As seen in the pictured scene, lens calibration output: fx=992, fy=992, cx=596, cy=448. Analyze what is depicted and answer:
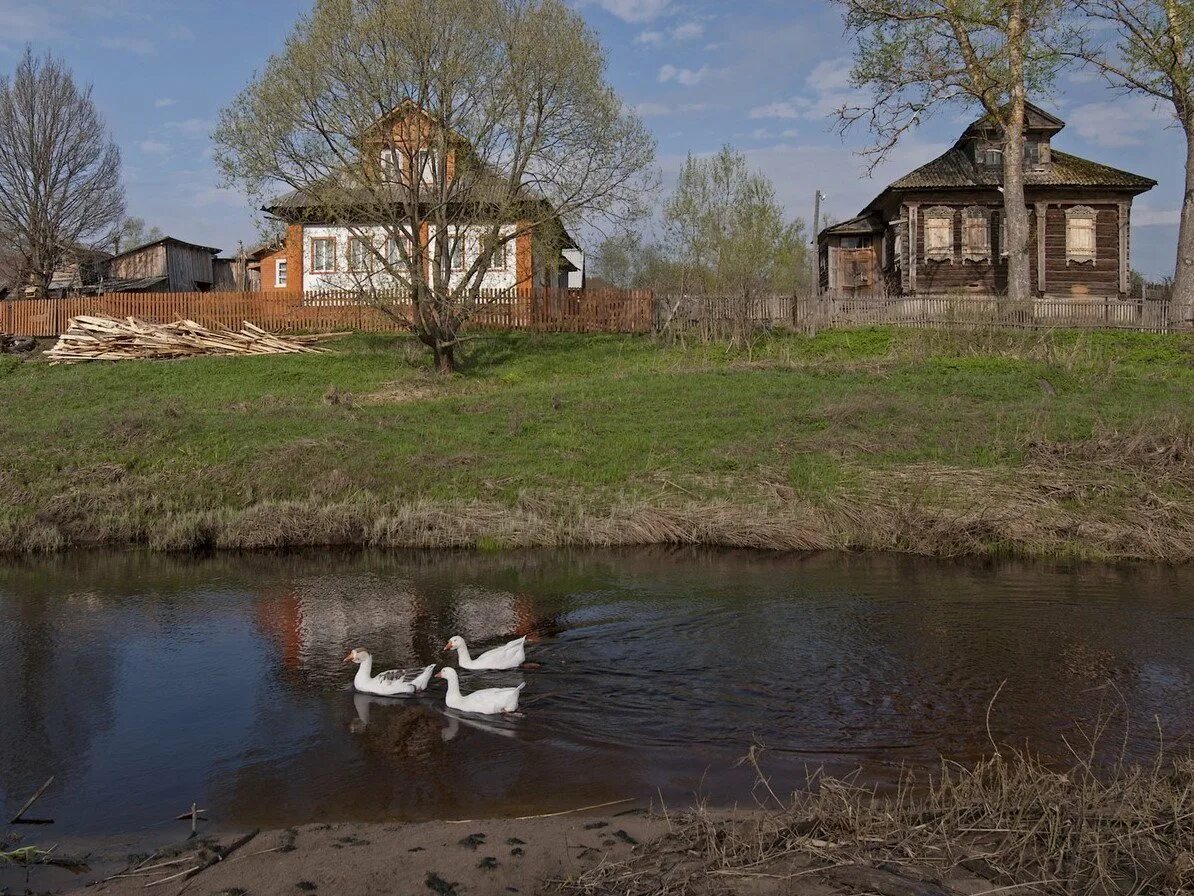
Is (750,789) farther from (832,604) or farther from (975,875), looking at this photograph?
(832,604)

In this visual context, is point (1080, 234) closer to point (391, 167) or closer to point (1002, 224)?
point (1002, 224)

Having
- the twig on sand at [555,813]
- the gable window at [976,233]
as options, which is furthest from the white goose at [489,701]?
the gable window at [976,233]

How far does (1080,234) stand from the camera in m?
38.1

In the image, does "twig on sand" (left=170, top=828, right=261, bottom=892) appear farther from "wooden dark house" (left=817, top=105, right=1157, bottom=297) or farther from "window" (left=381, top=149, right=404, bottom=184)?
"wooden dark house" (left=817, top=105, right=1157, bottom=297)

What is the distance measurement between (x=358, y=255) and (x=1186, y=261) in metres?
25.4

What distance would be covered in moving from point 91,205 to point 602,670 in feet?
158

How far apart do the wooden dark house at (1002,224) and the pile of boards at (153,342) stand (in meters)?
23.0

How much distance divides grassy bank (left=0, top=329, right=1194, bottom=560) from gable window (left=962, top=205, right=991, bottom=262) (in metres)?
13.7

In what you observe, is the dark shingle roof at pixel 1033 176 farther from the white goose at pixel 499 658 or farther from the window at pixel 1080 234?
the white goose at pixel 499 658

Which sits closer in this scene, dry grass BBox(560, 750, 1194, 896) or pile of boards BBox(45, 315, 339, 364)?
dry grass BBox(560, 750, 1194, 896)

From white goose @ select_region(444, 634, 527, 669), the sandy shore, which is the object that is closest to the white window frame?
white goose @ select_region(444, 634, 527, 669)

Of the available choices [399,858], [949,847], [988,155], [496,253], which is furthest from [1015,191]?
[399,858]

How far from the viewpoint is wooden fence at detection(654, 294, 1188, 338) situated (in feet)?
95.4

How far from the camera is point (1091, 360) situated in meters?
24.8
